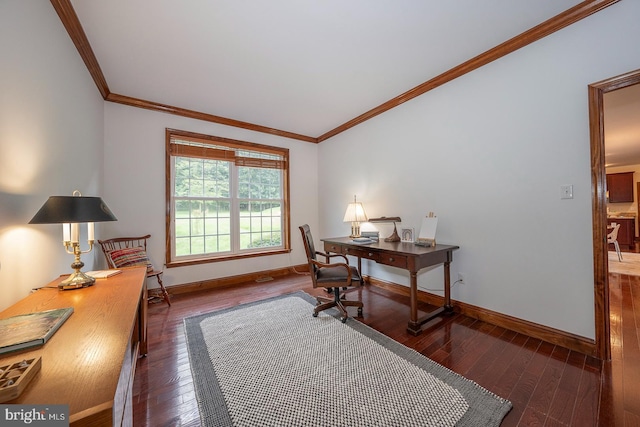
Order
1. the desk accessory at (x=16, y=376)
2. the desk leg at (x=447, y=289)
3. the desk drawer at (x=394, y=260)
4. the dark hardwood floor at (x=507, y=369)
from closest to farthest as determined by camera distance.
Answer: the desk accessory at (x=16, y=376) → the dark hardwood floor at (x=507, y=369) → the desk drawer at (x=394, y=260) → the desk leg at (x=447, y=289)

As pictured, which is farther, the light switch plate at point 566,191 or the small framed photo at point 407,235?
the small framed photo at point 407,235

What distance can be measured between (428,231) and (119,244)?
12.4 ft

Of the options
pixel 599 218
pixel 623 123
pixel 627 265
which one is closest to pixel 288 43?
pixel 599 218

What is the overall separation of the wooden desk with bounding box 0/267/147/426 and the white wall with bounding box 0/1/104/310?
0.27m

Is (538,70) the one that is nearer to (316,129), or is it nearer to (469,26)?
(469,26)

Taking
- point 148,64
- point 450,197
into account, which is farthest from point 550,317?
point 148,64

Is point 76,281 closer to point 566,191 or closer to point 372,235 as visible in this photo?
point 372,235

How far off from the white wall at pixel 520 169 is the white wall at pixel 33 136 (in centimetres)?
331

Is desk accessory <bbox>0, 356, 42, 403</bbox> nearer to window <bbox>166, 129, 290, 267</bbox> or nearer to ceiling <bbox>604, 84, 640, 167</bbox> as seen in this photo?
window <bbox>166, 129, 290, 267</bbox>

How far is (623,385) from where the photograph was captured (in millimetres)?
1536

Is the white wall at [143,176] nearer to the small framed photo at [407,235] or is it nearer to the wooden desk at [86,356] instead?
the wooden desk at [86,356]

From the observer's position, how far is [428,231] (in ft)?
8.86

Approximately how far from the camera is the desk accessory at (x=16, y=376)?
563mm

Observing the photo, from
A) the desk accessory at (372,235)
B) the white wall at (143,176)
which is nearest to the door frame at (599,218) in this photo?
the desk accessory at (372,235)
